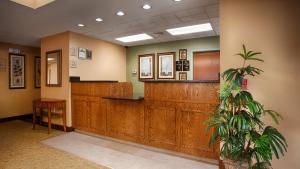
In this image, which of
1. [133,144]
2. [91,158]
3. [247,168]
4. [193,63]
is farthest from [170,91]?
[193,63]

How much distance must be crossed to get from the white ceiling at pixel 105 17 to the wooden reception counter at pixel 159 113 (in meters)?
1.30

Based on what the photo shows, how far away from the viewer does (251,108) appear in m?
1.60

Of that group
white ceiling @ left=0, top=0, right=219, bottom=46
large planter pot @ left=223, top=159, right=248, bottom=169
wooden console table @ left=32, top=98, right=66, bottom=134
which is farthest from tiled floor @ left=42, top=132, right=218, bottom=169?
white ceiling @ left=0, top=0, right=219, bottom=46

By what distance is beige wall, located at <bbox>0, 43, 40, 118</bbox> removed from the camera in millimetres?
5332

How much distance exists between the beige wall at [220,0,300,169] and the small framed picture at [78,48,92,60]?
375 cm

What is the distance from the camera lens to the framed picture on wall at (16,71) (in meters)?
5.49

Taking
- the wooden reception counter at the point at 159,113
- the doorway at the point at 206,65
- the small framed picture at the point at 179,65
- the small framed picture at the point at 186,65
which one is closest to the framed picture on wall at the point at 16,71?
the wooden reception counter at the point at 159,113

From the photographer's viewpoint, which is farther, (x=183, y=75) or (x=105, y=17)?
(x=183, y=75)

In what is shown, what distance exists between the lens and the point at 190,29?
4.19m

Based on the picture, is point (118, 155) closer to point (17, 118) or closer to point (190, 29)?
point (190, 29)

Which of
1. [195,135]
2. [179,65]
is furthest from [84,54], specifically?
[195,135]

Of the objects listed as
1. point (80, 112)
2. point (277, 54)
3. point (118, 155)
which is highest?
point (277, 54)

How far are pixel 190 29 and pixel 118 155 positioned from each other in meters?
3.24

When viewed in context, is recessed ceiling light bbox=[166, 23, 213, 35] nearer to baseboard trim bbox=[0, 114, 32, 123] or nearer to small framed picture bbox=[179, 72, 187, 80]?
small framed picture bbox=[179, 72, 187, 80]
